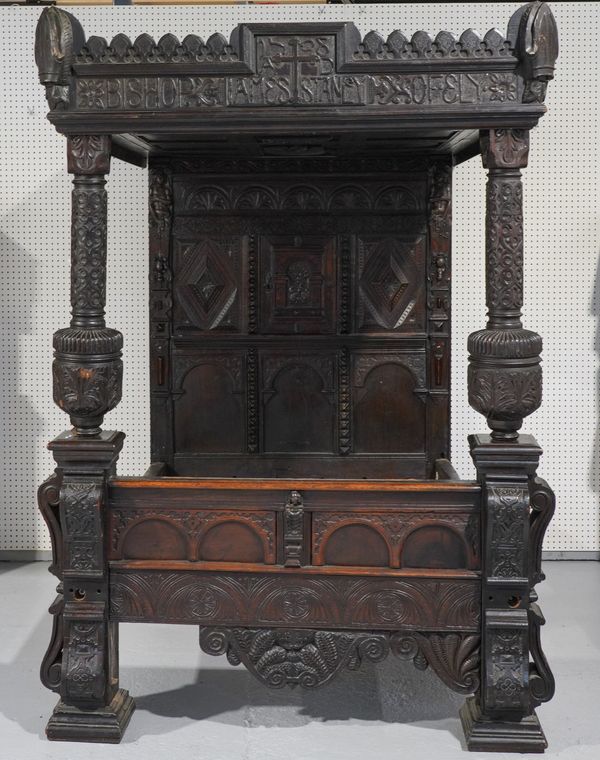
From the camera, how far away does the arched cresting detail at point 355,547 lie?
12.9ft

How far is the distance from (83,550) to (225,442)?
1.37 meters

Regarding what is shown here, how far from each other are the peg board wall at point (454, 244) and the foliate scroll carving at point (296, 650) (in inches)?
84.2

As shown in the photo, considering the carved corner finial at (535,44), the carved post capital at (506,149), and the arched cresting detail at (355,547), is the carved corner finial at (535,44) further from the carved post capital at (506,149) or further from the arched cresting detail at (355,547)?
the arched cresting detail at (355,547)

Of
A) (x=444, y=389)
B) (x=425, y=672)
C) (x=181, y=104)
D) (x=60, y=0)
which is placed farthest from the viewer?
(x=60, y=0)

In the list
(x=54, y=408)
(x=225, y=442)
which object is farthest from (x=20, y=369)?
(x=225, y=442)

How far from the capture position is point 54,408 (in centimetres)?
597

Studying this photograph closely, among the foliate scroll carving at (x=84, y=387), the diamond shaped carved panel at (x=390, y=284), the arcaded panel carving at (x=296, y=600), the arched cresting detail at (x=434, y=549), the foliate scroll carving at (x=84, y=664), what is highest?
the diamond shaped carved panel at (x=390, y=284)

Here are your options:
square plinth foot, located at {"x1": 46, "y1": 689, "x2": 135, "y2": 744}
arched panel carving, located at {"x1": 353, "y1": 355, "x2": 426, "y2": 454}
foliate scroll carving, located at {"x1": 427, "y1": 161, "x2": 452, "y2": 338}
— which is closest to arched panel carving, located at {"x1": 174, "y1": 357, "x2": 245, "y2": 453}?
arched panel carving, located at {"x1": 353, "y1": 355, "x2": 426, "y2": 454}

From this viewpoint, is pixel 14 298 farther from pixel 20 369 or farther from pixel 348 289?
pixel 348 289

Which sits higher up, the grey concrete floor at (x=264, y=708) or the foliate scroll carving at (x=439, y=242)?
the foliate scroll carving at (x=439, y=242)

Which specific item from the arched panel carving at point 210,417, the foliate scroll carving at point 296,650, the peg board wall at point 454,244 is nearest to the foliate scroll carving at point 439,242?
the peg board wall at point 454,244

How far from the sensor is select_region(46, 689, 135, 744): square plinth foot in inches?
154

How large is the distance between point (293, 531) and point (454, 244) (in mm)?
2448

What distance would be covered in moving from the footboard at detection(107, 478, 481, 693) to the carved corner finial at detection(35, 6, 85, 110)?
140cm
